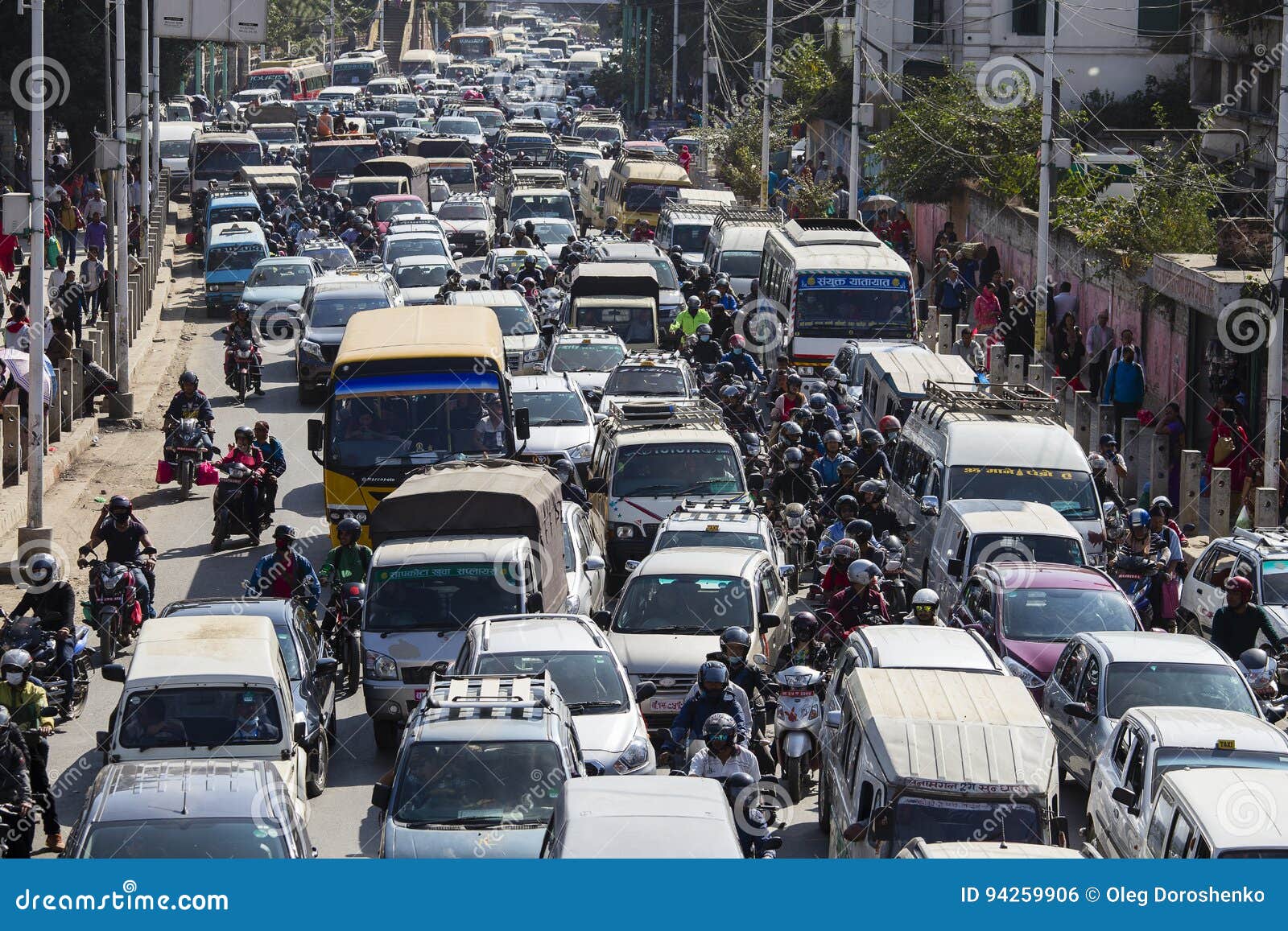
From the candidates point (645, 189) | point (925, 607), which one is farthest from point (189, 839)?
point (645, 189)

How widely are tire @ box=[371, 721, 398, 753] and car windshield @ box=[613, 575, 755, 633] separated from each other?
7.13 feet

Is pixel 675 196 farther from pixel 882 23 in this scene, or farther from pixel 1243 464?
pixel 1243 464

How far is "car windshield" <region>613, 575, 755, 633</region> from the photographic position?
1822 centimetres

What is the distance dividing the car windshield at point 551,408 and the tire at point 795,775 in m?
11.3

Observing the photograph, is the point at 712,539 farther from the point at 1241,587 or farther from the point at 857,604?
the point at 1241,587

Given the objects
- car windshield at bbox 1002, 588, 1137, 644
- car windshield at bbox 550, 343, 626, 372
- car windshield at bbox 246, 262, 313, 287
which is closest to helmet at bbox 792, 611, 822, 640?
car windshield at bbox 1002, 588, 1137, 644

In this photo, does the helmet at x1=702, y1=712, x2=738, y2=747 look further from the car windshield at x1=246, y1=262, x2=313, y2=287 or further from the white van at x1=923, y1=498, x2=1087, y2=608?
the car windshield at x1=246, y1=262, x2=313, y2=287

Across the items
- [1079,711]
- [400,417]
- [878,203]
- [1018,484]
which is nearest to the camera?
[1079,711]

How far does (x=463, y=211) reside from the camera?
52.9 meters

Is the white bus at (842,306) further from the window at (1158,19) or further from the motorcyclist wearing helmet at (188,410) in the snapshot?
the window at (1158,19)

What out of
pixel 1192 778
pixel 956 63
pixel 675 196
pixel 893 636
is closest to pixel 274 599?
pixel 893 636

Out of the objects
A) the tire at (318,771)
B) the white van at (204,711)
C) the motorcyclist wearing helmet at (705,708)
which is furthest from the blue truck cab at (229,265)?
the motorcyclist wearing helmet at (705,708)

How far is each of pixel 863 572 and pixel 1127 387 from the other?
11.8m

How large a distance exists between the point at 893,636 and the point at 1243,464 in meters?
10.8
